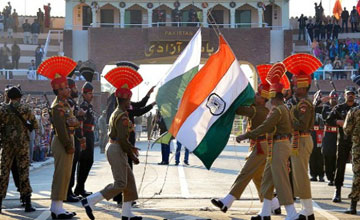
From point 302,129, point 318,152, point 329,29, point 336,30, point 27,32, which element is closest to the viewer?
point 302,129

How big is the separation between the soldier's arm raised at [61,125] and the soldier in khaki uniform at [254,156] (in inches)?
85.7

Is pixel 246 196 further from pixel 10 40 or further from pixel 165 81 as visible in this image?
pixel 10 40

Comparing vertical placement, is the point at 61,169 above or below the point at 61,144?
below

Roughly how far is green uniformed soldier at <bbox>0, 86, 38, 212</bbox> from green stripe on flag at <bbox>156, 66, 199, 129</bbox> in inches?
76.4

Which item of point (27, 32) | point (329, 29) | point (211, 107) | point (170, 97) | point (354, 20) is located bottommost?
point (211, 107)

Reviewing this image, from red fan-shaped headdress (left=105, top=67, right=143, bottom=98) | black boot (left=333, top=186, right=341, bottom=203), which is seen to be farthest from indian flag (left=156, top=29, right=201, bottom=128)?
black boot (left=333, top=186, right=341, bottom=203)

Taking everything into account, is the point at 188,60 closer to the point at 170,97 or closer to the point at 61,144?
the point at 170,97

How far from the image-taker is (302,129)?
1239 cm

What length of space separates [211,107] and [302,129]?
50.3 inches

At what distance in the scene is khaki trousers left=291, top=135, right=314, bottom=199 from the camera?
39.3 feet

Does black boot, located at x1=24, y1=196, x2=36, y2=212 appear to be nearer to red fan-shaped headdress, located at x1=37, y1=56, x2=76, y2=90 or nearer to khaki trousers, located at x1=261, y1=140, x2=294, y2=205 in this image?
red fan-shaped headdress, located at x1=37, y1=56, x2=76, y2=90

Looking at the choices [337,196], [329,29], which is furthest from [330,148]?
[329,29]

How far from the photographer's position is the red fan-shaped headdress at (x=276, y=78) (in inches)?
473

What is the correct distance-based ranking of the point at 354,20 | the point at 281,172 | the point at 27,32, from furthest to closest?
the point at 27,32, the point at 354,20, the point at 281,172
